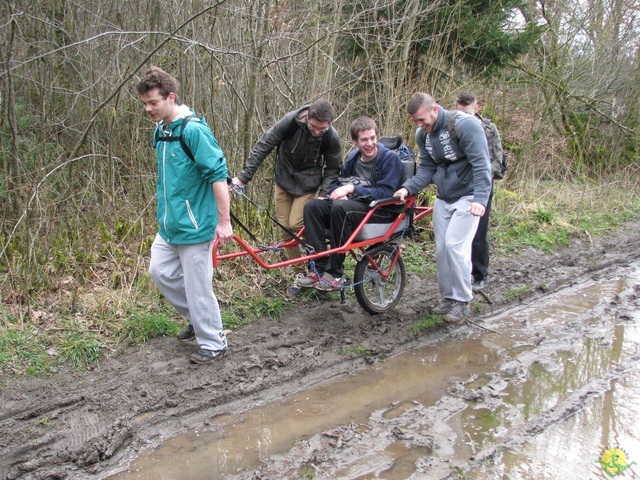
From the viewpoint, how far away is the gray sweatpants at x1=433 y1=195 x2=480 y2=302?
5548 millimetres

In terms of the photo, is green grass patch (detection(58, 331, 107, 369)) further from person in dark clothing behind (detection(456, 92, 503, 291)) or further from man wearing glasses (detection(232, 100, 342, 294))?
person in dark clothing behind (detection(456, 92, 503, 291))

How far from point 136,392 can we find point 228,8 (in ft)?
15.4

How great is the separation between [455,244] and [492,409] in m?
1.64

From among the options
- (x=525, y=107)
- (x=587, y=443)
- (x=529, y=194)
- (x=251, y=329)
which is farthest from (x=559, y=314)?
(x=525, y=107)

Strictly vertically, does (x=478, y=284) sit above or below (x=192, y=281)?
below

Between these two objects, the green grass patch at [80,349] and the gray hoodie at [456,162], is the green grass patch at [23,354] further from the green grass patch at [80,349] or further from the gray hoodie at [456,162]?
the gray hoodie at [456,162]


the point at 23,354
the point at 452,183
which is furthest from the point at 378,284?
the point at 23,354

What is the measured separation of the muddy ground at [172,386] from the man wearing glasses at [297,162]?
76 centimetres

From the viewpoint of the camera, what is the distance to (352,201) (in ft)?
18.4

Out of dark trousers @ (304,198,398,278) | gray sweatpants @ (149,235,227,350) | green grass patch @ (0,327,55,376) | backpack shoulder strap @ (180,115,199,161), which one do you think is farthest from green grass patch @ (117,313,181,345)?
backpack shoulder strap @ (180,115,199,161)

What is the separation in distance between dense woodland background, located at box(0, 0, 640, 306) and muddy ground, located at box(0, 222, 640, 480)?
4.25ft

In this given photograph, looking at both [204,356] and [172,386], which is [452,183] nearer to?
[204,356]

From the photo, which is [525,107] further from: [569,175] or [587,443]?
[587,443]

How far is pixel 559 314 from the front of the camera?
6.43 metres
